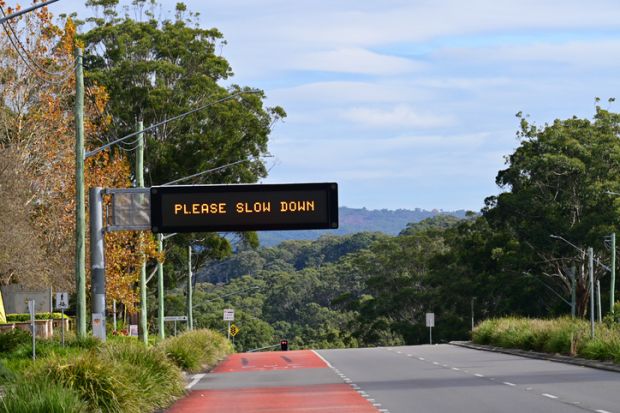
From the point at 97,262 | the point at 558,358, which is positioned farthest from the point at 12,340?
the point at 558,358

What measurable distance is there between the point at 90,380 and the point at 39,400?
412 cm

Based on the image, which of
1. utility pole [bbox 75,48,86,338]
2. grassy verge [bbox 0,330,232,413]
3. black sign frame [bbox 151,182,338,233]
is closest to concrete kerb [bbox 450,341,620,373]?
black sign frame [bbox 151,182,338,233]

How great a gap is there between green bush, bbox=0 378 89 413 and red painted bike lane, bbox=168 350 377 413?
557cm

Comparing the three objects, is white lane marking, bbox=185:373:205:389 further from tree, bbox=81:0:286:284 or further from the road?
tree, bbox=81:0:286:284

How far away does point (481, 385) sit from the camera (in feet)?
96.0

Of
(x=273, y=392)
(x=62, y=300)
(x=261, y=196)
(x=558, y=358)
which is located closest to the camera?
(x=273, y=392)

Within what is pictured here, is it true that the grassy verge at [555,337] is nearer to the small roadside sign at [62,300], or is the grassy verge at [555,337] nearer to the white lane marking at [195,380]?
the white lane marking at [195,380]

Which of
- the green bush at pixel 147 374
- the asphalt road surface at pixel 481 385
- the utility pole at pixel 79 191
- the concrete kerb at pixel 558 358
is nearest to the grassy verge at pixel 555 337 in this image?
the concrete kerb at pixel 558 358

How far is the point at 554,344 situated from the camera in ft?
151

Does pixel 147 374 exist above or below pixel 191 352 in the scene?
above

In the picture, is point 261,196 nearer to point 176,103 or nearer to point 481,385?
point 481,385

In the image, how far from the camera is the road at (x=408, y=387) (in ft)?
76.2

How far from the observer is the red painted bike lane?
23.7m

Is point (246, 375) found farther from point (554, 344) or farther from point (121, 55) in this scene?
point (121, 55)
